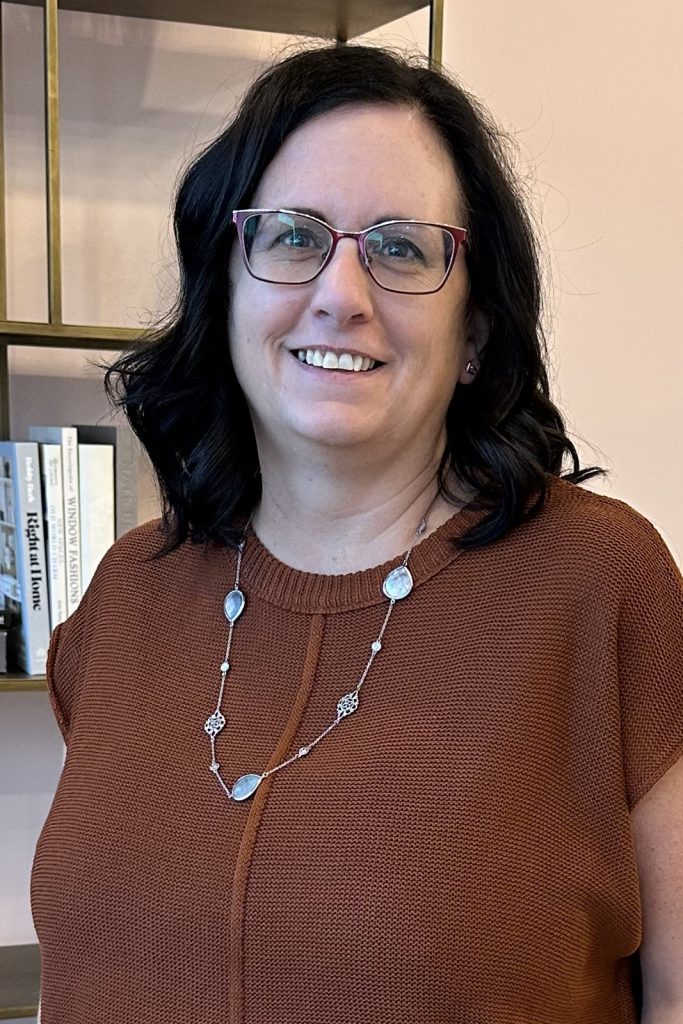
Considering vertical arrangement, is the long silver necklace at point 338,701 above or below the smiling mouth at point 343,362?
below

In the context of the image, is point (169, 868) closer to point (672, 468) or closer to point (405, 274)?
point (405, 274)

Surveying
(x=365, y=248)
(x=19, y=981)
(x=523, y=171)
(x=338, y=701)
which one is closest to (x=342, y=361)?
(x=365, y=248)

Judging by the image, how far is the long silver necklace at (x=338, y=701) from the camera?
1.06 metres

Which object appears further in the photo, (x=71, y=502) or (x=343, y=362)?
(x=71, y=502)

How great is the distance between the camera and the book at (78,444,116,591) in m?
1.63

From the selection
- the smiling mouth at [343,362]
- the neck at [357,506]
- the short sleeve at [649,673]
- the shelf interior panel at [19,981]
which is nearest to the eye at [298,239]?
the smiling mouth at [343,362]

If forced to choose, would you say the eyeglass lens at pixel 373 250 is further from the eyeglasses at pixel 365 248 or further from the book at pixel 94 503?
the book at pixel 94 503

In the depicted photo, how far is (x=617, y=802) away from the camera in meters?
0.98

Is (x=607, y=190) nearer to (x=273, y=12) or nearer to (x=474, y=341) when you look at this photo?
(x=273, y=12)

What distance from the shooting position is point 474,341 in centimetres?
116

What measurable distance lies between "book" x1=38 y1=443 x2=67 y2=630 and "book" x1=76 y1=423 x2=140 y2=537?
0.07 metres

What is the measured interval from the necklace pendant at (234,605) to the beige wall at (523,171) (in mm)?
778

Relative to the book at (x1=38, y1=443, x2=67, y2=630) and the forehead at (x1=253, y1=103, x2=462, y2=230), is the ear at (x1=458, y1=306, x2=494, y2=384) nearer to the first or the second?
the forehead at (x1=253, y1=103, x2=462, y2=230)

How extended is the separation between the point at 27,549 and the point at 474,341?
798 mm
